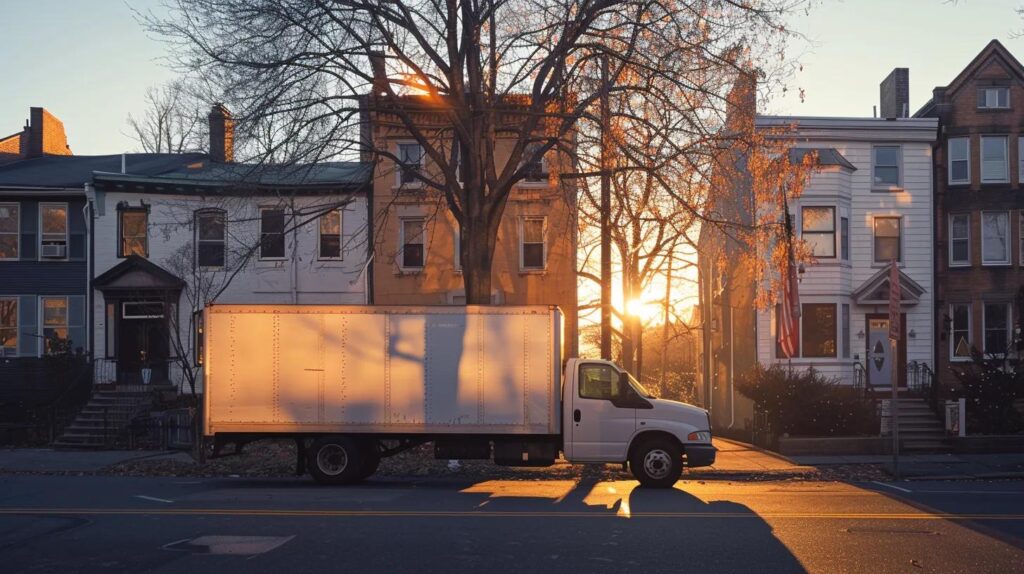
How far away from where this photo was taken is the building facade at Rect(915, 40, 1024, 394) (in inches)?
1143

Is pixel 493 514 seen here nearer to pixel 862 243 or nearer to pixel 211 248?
pixel 862 243

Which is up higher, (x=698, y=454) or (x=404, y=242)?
(x=404, y=242)

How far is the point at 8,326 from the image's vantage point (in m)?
30.2

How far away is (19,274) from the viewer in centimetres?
3027

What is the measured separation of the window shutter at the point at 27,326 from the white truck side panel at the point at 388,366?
719 inches

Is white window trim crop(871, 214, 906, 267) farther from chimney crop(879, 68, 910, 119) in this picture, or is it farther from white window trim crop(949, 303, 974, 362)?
chimney crop(879, 68, 910, 119)

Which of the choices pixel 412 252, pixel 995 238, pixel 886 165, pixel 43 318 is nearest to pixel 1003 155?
pixel 995 238

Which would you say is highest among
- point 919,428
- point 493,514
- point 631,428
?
point 631,428

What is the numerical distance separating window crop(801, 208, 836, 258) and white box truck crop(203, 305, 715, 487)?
14.3 metres

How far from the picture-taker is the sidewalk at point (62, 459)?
1927cm

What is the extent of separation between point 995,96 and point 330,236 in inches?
872

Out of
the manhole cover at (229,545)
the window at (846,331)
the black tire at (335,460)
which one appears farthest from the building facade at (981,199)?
the manhole cover at (229,545)

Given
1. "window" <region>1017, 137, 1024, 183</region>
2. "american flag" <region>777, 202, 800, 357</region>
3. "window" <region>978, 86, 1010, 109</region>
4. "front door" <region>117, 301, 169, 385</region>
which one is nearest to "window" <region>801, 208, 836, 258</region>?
"american flag" <region>777, 202, 800, 357</region>

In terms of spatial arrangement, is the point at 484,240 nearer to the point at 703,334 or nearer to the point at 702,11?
the point at 702,11
